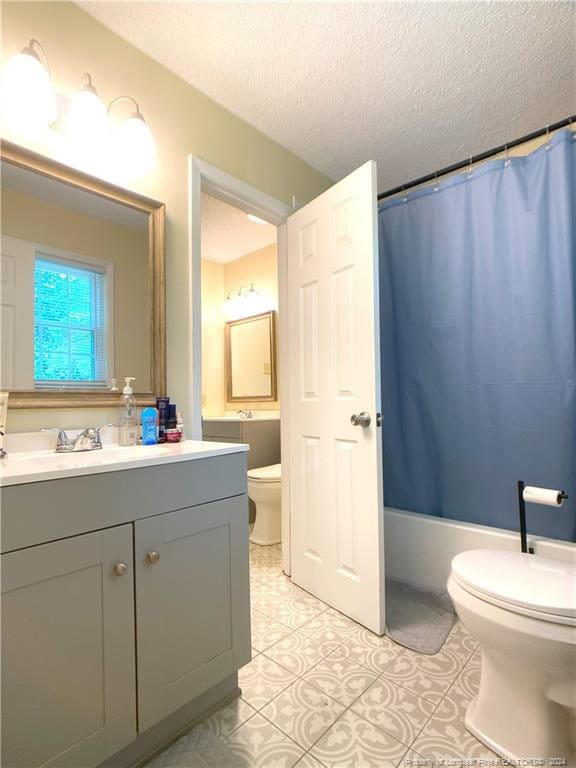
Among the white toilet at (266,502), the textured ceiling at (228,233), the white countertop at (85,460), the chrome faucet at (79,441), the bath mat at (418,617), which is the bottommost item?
the bath mat at (418,617)

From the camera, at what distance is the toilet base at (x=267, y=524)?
249cm

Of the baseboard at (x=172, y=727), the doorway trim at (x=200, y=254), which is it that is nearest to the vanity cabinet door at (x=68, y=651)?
the baseboard at (x=172, y=727)

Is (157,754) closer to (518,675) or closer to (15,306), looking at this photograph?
(518,675)

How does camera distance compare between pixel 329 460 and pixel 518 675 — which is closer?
pixel 518 675

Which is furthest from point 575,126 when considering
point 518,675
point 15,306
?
point 15,306

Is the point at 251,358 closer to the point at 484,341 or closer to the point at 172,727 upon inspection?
the point at 484,341

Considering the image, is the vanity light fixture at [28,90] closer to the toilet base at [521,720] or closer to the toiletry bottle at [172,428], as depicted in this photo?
the toiletry bottle at [172,428]

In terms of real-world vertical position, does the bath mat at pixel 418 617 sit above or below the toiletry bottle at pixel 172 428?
below

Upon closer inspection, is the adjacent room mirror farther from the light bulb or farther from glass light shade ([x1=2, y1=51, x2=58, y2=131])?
glass light shade ([x1=2, y1=51, x2=58, y2=131])

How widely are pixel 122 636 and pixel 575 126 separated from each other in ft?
8.91

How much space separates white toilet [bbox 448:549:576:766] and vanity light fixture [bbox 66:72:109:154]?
184 centimetres

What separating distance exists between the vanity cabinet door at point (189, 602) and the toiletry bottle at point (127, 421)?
1.34 feet

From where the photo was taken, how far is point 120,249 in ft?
4.49

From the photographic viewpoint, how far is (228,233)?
9.87 feet
